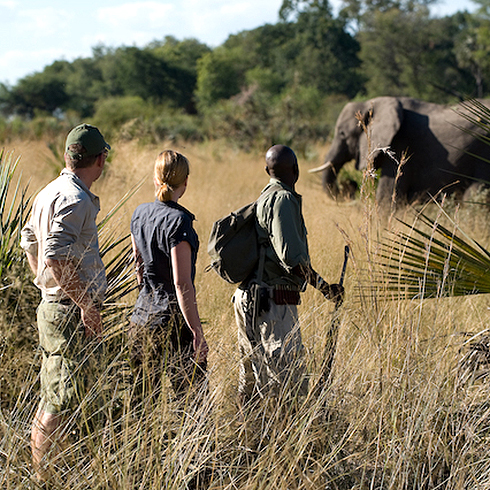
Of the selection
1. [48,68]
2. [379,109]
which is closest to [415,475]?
[379,109]

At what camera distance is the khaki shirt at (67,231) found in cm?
265

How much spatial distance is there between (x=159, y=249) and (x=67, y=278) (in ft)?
1.65

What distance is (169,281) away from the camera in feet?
9.91

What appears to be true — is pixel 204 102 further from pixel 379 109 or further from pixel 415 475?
pixel 415 475

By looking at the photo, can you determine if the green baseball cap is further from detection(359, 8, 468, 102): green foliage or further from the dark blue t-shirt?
detection(359, 8, 468, 102): green foliage

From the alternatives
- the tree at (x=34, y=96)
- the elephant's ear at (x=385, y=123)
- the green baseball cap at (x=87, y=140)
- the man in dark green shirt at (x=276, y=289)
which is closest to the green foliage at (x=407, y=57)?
the tree at (x=34, y=96)

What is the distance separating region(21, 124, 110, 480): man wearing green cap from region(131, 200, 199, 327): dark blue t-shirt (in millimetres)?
254

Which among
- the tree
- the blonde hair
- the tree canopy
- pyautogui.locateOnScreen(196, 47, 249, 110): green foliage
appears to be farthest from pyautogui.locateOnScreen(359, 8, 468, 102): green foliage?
the blonde hair

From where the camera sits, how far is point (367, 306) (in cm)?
334

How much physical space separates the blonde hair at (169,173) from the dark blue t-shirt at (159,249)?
0.05m

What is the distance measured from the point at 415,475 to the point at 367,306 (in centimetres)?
100

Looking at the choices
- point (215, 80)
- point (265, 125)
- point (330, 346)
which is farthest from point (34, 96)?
point (330, 346)

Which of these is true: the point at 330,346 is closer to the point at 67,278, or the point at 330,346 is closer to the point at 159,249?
the point at 159,249

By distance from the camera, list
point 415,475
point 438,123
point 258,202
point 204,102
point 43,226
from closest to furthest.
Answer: point 415,475, point 43,226, point 258,202, point 438,123, point 204,102
